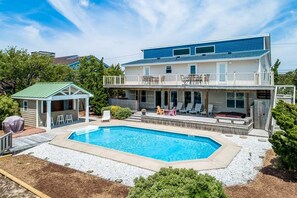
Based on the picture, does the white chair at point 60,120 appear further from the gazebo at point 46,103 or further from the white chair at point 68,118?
the white chair at point 68,118

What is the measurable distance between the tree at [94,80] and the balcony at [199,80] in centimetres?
89

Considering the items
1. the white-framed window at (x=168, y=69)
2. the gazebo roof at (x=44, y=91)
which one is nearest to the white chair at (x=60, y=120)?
the gazebo roof at (x=44, y=91)

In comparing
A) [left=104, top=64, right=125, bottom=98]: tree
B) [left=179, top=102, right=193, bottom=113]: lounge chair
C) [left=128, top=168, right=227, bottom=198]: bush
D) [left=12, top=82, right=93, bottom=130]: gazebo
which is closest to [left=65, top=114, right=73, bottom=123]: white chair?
[left=12, top=82, right=93, bottom=130]: gazebo

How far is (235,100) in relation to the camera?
20.4 m

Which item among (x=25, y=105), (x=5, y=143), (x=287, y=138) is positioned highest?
(x=25, y=105)

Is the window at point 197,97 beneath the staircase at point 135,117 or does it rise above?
above

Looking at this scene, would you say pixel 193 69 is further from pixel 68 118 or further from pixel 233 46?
pixel 68 118

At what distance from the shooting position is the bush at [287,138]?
7.74 meters

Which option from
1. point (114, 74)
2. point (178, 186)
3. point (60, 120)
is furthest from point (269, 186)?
point (114, 74)

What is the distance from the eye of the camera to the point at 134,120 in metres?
21.1

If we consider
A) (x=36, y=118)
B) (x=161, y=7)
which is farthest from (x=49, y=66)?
(x=161, y=7)

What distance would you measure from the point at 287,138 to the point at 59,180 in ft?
29.1

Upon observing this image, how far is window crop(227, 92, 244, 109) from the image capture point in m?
20.1

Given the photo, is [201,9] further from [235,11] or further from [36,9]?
[36,9]
